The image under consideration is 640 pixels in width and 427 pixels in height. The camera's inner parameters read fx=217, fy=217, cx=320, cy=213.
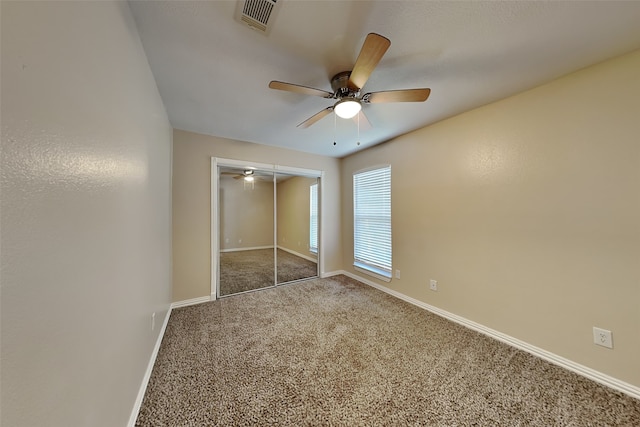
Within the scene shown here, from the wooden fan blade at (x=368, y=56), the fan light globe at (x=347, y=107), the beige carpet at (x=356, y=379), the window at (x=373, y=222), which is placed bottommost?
the beige carpet at (x=356, y=379)

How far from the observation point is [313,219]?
4.21m

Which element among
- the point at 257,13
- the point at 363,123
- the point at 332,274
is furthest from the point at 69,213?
the point at 332,274

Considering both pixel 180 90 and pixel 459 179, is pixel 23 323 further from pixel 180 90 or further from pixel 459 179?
pixel 459 179

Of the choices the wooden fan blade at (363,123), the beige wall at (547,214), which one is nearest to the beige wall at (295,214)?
the wooden fan blade at (363,123)

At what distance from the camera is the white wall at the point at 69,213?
1.62ft

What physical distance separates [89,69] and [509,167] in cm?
297

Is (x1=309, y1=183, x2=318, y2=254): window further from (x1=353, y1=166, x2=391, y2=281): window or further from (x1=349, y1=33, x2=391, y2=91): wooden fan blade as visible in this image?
(x1=349, y1=33, x2=391, y2=91): wooden fan blade

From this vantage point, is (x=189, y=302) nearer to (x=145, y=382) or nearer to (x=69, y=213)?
(x=145, y=382)

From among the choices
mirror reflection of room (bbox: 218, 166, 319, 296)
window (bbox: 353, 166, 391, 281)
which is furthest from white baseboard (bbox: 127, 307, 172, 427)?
window (bbox: 353, 166, 391, 281)

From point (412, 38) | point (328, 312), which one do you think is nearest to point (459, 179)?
point (412, 38)

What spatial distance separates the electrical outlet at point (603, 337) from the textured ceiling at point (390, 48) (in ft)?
5.77

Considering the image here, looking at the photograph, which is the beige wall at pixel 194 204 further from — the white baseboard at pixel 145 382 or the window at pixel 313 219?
the window at pixel 313 219

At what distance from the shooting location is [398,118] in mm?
2529

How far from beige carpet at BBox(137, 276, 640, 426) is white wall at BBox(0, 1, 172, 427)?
48 cm
